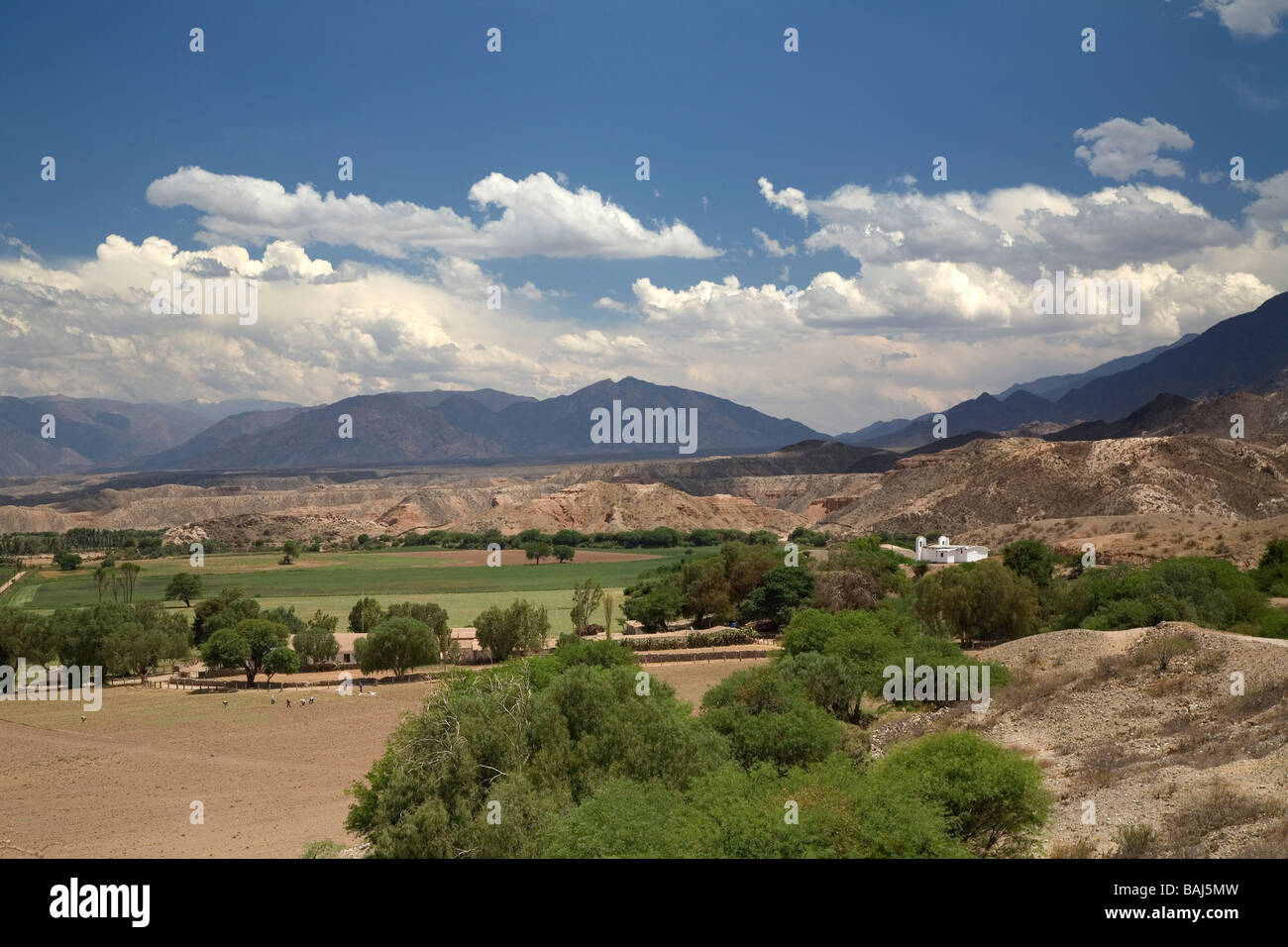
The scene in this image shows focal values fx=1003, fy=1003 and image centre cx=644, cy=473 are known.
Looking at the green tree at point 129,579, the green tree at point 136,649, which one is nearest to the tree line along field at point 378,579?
the green tree at point 129,579

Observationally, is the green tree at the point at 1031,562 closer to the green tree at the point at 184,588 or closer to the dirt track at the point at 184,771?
the dirt track at the point at 184,771

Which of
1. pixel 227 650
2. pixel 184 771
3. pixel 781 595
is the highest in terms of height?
pixel 781 595

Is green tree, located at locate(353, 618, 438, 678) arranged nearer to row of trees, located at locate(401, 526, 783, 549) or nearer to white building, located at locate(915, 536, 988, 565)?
white building, located at locate(915, 536, 988, 565)

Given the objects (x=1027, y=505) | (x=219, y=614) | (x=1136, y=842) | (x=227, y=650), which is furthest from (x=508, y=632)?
(x=1027, y=505)

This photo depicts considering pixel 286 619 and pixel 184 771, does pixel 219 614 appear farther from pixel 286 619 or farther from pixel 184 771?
pixel 184 771

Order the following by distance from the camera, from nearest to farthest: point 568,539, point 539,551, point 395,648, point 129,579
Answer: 1. point 395,648
2. point 129,579
3. point 539,551
4. point 568,539

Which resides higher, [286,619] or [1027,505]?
[1027,505]
